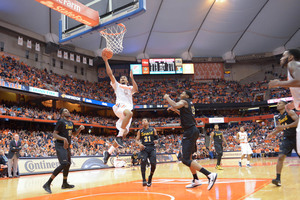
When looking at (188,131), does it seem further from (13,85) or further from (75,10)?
(13,85)

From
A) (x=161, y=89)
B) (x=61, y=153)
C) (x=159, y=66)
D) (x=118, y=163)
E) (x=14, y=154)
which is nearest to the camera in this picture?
(x=61, y=153)

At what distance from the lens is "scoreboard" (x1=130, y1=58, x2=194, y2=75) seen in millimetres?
37625

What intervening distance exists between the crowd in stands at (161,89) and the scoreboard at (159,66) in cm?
222

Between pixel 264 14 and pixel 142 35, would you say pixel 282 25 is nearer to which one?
pixel 264 14

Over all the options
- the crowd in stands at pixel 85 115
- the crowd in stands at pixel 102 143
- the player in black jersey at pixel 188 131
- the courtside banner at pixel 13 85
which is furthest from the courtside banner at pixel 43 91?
the player in black jersey at pixel 188 131

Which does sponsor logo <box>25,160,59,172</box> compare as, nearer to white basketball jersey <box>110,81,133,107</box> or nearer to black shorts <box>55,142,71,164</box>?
black shorts <box>55,142,71,164</box>

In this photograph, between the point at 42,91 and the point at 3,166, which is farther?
the point at 42,91

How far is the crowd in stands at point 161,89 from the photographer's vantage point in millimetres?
28402

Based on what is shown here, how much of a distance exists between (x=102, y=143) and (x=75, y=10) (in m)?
20.3

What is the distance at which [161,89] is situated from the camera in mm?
38656

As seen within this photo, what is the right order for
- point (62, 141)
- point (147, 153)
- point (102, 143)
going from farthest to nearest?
1. point (102, 143)
2. point (147, 153)
3. point (62, 141)

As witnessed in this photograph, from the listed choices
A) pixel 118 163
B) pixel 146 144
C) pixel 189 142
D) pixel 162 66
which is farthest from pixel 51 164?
pixel 162 66

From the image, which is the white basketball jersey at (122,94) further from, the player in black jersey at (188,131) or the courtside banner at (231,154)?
the courtside banner at (231,154)

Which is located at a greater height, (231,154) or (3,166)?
(3,166)
